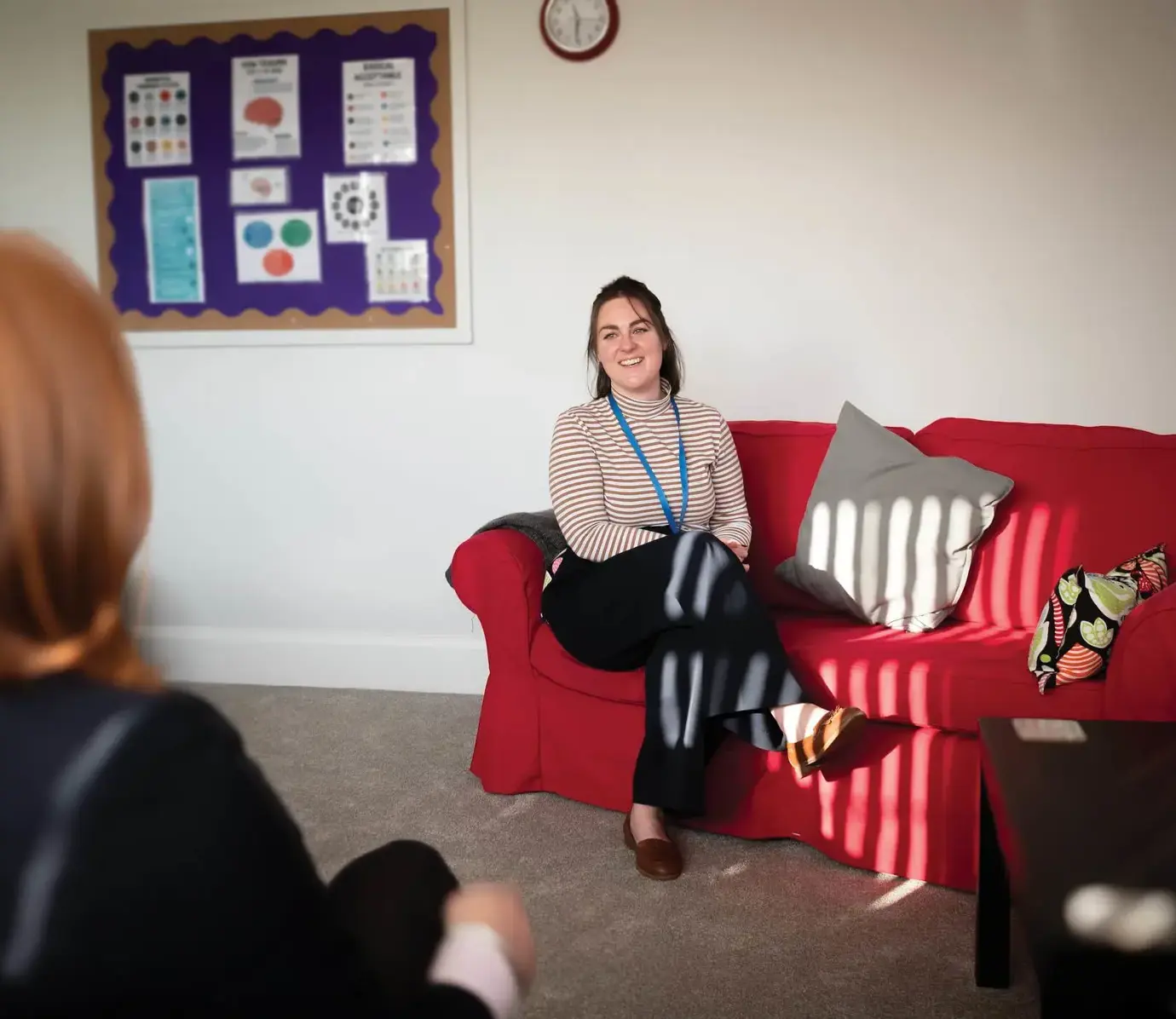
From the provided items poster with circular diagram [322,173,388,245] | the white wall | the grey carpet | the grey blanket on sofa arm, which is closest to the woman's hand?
the grey blanket on sofa arm

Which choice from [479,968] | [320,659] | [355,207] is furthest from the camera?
[320,659]

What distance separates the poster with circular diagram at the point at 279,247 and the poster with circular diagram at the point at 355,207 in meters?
0.06

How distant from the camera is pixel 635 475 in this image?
8.18 ft

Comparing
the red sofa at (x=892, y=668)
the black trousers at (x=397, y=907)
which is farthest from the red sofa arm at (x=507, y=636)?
the black trousers at (x=397, y=907)

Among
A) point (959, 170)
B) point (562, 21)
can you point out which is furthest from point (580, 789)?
point (562, 21)

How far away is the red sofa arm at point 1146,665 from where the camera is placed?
174 cm

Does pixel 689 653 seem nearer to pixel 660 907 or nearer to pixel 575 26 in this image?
pixel 660 907

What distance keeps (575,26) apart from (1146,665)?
238 cm

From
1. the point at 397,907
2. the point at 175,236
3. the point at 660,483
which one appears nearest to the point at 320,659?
the point at 175,236

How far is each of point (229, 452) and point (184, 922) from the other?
3.14 metres

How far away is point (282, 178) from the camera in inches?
133

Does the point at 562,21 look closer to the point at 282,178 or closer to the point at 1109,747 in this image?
the point at 282,178

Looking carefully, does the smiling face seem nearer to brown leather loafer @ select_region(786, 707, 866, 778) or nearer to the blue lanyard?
the blue lanyard

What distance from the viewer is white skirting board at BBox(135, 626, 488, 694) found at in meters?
3.43
